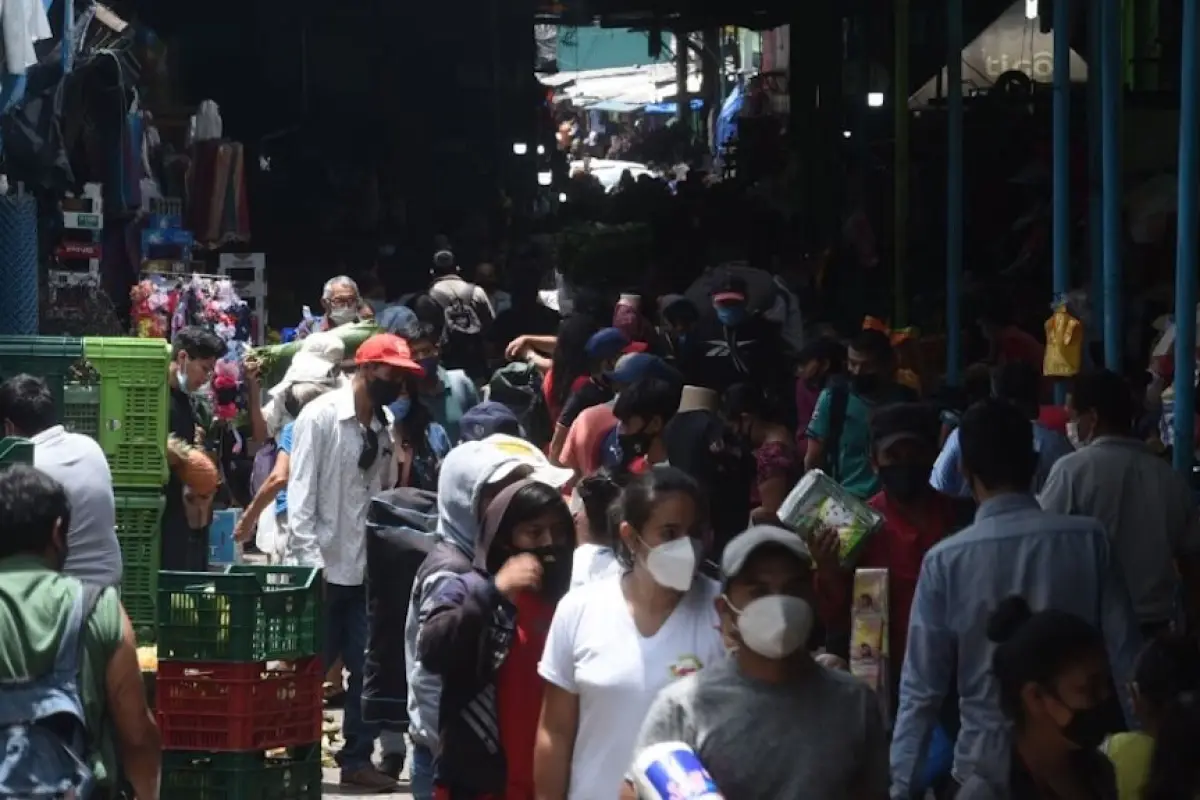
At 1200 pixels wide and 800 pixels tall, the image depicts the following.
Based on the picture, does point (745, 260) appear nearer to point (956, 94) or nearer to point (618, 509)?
point (956, 94)

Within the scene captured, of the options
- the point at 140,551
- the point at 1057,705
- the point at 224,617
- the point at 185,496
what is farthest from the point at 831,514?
the point at 185,496

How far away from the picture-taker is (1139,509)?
23.9ft

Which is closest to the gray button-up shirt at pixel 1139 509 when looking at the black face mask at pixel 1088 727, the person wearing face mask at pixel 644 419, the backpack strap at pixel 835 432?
the person wearing face mask at pixel 644 419

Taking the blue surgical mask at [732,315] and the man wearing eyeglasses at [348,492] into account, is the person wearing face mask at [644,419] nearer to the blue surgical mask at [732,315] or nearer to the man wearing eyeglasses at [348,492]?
the man wearing eyeglasses at [348,492]

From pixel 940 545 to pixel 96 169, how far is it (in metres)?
9.63

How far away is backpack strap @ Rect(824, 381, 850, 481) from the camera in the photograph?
31.0ft

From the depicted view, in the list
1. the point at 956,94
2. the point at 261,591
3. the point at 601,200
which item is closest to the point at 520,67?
the point at 601,200

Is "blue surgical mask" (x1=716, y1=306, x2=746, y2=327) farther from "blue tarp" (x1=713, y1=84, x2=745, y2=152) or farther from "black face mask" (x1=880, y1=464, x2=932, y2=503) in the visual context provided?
"blue tarp" (x1=713, y1=84, x2=745, y2=152)

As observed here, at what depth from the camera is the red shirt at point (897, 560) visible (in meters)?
6.72

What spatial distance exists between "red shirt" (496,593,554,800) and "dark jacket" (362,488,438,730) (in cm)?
202

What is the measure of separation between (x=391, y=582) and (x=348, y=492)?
4.53ft

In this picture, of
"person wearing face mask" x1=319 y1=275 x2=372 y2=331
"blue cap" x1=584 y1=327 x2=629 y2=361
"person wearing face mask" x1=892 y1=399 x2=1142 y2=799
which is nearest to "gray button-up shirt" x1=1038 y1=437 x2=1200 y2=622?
"person wearing face mask" x1=892 y1=399 x2=1142 y2=799

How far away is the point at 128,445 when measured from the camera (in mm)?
9430

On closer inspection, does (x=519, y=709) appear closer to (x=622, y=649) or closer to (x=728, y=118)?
(x=622, y=649)
